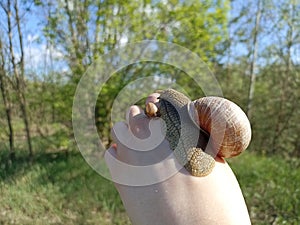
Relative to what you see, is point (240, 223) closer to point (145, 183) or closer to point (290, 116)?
point (145, 183)

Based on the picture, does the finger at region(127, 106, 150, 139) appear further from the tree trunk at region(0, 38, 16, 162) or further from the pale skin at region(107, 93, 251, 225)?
the tree trunk at region(0, 38, 16, 162)

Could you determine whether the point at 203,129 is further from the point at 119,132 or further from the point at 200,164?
the point at 119,132

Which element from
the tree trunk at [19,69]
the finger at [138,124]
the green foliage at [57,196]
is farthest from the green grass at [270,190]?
the tree trunk at [19,69]

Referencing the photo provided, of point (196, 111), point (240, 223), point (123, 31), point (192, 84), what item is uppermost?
point (196, 111)

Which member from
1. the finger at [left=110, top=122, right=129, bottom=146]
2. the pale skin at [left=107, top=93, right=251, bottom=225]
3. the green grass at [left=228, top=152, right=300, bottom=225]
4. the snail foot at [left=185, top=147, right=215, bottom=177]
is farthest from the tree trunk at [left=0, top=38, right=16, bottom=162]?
the snail foot at [left=185, top=147, right=215, bottom=177]

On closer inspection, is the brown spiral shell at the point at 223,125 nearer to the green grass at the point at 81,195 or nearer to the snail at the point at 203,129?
the snail at the point at 203,129

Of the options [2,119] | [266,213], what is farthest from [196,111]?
[2,119]

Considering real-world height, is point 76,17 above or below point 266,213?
above
